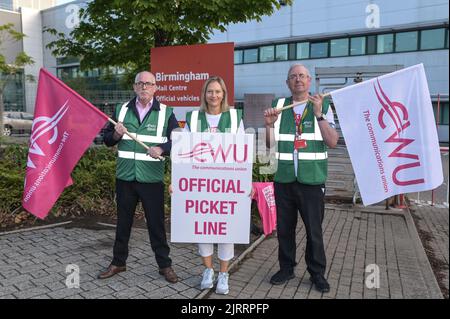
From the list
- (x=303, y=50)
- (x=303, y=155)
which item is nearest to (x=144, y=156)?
(x=303, y=155)

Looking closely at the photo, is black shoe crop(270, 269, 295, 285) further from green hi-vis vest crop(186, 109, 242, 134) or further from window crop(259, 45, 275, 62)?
window crop(259, 45, 275, 62)

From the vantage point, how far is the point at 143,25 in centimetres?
700

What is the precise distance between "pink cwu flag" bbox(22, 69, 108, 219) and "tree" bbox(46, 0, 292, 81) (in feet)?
9.63

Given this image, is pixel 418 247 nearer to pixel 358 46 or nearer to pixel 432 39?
pixel 432 39

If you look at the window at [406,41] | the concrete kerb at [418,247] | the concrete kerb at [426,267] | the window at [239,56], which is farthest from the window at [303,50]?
the concrete kerb at [426,267]

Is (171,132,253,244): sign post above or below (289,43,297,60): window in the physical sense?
below

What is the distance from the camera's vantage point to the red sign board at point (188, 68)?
24.5 ft

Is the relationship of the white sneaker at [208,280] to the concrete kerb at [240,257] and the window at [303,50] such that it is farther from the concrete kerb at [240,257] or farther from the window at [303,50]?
the window at [303,50]

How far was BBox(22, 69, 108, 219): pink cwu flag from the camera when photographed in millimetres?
4484

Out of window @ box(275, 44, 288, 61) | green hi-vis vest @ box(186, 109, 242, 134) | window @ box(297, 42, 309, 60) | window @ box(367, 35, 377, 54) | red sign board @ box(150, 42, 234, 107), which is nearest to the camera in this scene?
green hi-vis vest @ box(186, 109, 242, 134)

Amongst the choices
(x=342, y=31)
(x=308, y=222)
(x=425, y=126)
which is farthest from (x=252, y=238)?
(x=342, y=31)

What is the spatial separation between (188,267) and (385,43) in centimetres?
2805

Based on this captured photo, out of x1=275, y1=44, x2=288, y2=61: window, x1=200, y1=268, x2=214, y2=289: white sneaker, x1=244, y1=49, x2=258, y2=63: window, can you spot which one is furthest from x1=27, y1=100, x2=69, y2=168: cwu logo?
x1=244, y1=49, x2=258, y2=63: window

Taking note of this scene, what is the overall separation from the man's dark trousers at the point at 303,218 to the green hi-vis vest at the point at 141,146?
130cm
